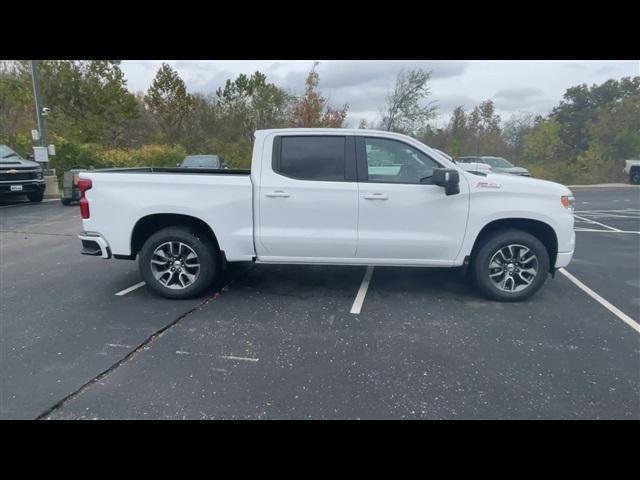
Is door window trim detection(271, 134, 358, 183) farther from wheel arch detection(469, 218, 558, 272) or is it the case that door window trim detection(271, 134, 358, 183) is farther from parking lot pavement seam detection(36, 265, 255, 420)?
parking lot pavement seam detection(36, 265, 255, 420)

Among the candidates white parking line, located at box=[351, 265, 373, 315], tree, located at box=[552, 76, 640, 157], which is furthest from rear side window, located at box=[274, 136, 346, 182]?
Result: tree, located at box=[552, 76, 640, 157]

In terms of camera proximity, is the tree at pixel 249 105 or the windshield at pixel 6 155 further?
the tree at pixel 249 105

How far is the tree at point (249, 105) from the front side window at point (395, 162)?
933 inches

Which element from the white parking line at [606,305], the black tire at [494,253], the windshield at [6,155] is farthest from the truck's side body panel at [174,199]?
the windshield at [6,155]

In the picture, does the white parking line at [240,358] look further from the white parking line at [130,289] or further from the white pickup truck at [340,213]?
the white parking line at [130,289]

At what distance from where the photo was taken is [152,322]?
3.81 metres

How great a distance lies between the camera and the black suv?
11195 mm

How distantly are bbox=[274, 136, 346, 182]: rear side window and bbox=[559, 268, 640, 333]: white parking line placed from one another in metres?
3.46

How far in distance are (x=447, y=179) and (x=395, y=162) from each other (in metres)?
0.65

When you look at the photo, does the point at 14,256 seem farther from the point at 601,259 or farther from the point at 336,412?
the point at 601,259

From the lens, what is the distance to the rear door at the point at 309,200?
13.5 feet

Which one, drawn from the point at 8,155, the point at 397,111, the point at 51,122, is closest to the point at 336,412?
the point at 8,155

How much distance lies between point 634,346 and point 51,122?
30734mm

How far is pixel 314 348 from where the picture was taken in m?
3.32
